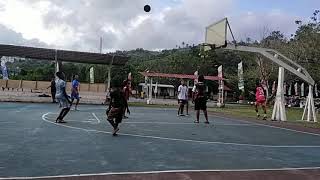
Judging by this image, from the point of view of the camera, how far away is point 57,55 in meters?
37.2

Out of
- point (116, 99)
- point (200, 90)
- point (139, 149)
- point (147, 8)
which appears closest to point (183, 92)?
point (200, 90)

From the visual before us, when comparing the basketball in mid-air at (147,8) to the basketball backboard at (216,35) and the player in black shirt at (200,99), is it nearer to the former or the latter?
the player in black shirt at (200,99)

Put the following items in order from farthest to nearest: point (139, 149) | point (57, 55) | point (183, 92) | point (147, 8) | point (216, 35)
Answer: point (57, 55) < point (183, 92) < point (216, 35) < point (147, 8) < point (139, 149)

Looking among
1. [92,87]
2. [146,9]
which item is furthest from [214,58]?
[146,9]

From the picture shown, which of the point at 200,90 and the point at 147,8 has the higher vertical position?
the point at 147,8

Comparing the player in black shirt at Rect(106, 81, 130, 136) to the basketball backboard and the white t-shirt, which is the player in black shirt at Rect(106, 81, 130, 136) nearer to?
the basketball backboard

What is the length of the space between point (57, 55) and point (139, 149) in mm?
27737

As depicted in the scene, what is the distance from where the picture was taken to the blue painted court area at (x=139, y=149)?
8.52 meters

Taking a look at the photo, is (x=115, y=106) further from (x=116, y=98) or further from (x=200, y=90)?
(x=200, y=90)

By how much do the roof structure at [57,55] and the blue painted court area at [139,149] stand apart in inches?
855

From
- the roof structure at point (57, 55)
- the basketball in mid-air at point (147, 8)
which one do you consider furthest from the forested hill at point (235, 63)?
the basketball in mid-air at point (147, 8)

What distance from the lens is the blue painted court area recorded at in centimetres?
852

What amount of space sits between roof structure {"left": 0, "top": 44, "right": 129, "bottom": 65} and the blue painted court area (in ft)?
71.3

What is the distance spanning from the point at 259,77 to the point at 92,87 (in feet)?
63.6
